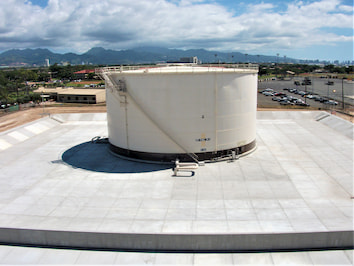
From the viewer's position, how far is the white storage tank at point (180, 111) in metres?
24.1

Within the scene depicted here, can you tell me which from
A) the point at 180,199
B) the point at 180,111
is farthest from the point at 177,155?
the point at 180,199

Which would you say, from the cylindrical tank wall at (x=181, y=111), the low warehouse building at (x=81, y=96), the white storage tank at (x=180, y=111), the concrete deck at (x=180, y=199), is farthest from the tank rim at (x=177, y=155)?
the low warehouse building at (x=81, y=96)

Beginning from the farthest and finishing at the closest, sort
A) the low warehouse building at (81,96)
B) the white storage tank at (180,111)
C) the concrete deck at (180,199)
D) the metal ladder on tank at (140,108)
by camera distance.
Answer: the low warehouse building at (81,96) → the metal ladder on tank at (140,108) → the white storage tank at (180,111) → the concrete deck at (180,199)

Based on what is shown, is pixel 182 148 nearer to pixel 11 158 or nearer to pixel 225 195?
pixel 225 195

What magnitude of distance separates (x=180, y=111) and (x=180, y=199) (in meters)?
8.16

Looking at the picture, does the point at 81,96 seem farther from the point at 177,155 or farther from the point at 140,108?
the point at 177,155

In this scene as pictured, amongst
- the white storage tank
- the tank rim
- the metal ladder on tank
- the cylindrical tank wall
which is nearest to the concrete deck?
the tank rim

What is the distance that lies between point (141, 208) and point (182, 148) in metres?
8.03

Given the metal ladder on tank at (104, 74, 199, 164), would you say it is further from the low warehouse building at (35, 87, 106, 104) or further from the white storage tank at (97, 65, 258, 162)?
the low warehouse building at (35, 87, 106, 104)

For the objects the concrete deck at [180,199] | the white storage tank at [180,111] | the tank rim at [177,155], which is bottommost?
the concrete deck at [180,199]

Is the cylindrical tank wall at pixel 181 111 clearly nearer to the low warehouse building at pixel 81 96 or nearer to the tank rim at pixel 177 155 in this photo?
the tank rim at pixel 177 155

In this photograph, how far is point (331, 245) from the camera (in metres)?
15.1

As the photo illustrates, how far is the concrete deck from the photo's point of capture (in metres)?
15.2

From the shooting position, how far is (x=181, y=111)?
79.4 ft
